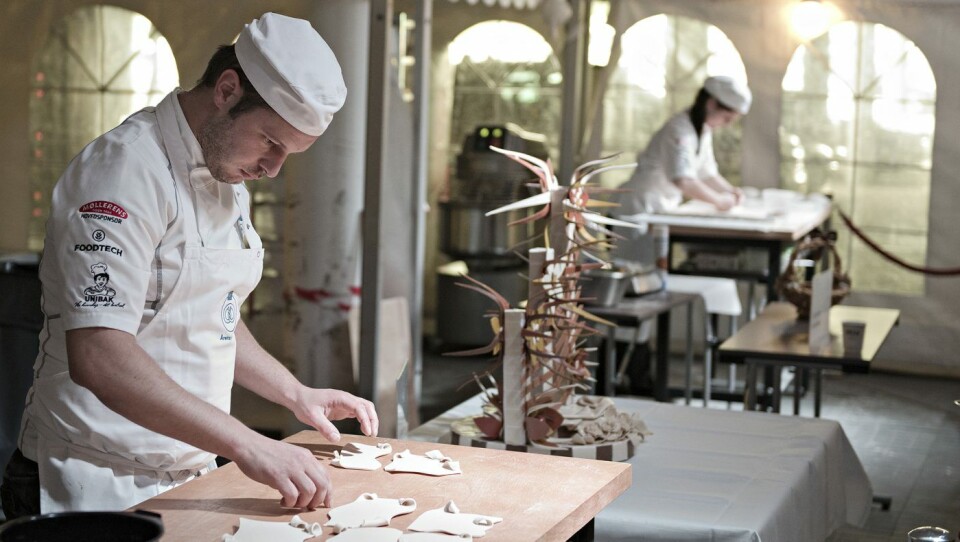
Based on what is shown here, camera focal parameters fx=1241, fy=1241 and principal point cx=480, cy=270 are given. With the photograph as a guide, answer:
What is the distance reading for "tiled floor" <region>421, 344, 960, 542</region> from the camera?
4695mm

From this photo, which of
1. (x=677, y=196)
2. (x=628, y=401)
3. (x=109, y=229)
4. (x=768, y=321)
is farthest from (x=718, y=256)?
(x=109, y=229)

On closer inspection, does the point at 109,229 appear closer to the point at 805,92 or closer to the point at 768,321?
the point at 768,321

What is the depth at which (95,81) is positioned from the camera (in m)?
4.57

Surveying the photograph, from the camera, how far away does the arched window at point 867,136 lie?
720 cm

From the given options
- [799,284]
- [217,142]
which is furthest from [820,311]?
[217,142]

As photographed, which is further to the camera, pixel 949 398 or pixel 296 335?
pixel 949 398

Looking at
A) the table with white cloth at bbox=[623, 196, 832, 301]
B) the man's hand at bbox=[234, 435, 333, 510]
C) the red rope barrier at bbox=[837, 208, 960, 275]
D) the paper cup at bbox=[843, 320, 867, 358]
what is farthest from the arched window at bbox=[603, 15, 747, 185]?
the man's hand at bbox=[234, 435, 333, 510]

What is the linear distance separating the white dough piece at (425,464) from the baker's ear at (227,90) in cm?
62

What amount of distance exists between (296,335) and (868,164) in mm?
3869

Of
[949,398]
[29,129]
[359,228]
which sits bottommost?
[949,398]

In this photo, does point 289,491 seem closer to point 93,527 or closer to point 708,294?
point 93,527

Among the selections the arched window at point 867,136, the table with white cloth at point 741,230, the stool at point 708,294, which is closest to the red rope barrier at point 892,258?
the arched window at point 867,136

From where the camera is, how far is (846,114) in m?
7.38

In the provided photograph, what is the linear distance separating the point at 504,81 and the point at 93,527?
6727mm
